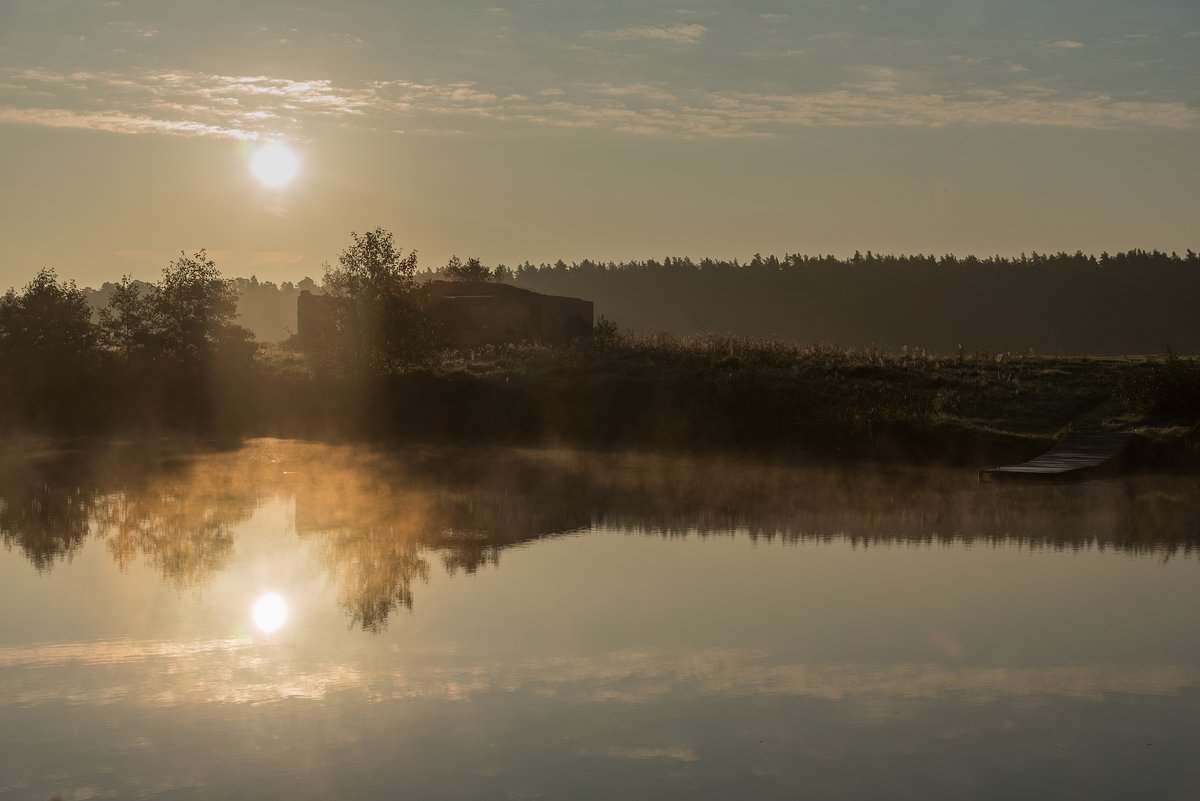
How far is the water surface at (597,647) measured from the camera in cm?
1177

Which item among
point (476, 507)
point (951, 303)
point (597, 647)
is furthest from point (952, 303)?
point (597, 647)

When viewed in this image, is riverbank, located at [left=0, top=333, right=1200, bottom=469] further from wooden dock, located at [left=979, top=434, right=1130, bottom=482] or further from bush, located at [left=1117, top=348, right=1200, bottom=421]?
wooden dock, located at [left=979, top=434, right=1130, bottom=482]

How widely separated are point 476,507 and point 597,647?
1493 cm

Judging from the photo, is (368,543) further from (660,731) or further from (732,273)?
(732,273)

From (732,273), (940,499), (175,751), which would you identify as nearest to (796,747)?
(175,751)

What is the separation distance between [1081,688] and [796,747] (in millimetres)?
4392

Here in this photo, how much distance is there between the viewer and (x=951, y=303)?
169000 mm

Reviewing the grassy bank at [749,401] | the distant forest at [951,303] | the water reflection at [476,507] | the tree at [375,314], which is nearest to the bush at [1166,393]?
the grassy bank at [749,401]

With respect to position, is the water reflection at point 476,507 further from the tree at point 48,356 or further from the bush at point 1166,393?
the tree at point 48,356

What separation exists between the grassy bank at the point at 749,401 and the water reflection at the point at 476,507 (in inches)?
190

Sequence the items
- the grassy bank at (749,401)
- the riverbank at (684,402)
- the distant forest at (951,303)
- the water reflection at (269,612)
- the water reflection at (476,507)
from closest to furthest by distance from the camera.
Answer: the water reflection at (269,612) < the water reflection at (476,507) < the grassy bank at (749,401) < the riverbank at (684,402) < the distant forest at (951,303)

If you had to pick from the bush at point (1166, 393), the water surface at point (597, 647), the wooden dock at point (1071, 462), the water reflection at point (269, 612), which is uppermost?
the bush at point (1166, 393)

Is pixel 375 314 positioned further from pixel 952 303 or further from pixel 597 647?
pixel 952 303

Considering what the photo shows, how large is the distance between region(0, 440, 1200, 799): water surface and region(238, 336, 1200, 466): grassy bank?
13.0 metres
